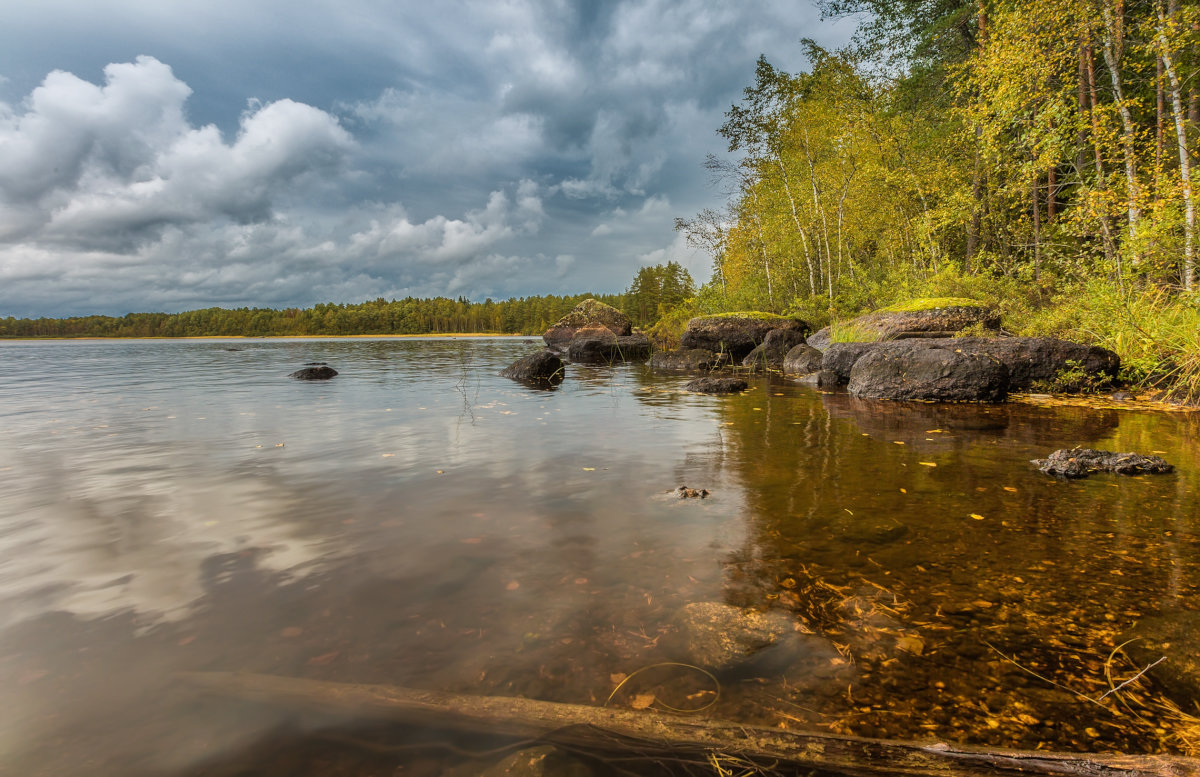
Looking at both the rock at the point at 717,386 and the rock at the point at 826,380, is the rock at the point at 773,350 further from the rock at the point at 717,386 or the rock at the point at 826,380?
the rock at the point at 717,386

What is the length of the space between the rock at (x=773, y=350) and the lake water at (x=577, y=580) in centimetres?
1211

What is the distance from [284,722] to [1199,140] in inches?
629

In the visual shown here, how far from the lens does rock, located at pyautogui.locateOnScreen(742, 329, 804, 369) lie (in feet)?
59.8

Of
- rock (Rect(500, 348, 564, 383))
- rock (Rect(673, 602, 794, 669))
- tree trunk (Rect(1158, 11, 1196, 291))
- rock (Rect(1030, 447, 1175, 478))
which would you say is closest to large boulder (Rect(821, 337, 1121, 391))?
tree trunk (Rect(1158, 11, 1196, 291))

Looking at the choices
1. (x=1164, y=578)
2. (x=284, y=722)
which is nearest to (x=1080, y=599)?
(x=1164, y=578)

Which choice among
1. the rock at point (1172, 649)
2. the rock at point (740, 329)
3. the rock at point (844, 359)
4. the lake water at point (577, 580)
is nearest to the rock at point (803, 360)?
the rock at point (844, 359)

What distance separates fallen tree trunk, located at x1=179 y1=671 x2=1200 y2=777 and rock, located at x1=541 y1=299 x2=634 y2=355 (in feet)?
99.3

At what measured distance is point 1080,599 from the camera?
2.47 meters

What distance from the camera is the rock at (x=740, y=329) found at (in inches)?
802

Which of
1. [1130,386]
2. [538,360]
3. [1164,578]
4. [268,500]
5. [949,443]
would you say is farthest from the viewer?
[538,360]

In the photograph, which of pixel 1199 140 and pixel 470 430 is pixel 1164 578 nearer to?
pixel 470 430

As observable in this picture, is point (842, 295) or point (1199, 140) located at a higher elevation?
point (1199, 140)

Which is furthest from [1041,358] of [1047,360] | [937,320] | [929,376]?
[937,320]

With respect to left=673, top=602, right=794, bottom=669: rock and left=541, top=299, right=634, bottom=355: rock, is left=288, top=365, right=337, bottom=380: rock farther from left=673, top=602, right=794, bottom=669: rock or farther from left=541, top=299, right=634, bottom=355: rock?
left=541, top=299, right=634, bottom=355: rock
